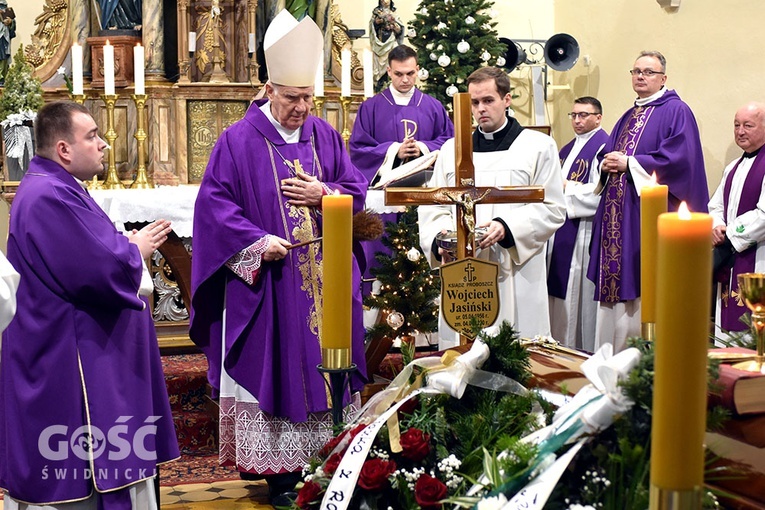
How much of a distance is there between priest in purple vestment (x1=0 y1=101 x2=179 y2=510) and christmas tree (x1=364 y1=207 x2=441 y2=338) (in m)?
2.45

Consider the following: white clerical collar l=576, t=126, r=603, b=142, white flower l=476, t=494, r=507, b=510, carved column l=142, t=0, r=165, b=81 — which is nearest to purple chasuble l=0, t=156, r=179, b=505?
white flower l=476, t=494, r=507, b=510

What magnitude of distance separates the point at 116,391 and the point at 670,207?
3953 millimetres

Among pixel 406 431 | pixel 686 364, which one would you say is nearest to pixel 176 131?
pixel 406 431

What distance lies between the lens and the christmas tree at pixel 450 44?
358 inches

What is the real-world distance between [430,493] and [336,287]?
385mm

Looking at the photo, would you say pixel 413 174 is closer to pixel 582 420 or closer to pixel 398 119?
pixel 398 119

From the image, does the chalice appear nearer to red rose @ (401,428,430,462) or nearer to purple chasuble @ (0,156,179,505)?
red rose @ (401,428,430,462)

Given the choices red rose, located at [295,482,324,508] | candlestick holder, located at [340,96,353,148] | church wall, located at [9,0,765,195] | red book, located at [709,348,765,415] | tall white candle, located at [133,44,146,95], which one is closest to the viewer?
red book, located at [709,348,765,415]

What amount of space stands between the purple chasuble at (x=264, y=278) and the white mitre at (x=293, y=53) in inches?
9.9

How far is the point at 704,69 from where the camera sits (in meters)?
8.11

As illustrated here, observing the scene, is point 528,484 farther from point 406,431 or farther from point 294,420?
point 294,420

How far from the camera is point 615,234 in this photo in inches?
246

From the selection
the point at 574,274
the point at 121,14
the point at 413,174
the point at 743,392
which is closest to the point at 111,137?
the point at 121,14

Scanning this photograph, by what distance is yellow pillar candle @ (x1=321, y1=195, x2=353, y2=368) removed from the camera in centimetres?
161
